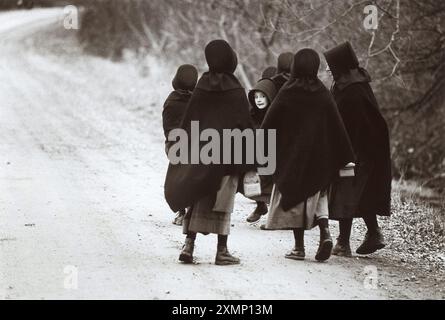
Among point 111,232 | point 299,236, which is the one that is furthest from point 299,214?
point 111,232

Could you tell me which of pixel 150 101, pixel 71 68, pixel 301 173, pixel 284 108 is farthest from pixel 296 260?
pixel 71 68

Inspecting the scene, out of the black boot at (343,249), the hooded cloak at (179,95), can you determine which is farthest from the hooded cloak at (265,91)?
the black boot at (343,249)

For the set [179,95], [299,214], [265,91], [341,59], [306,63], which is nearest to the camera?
[306,63]

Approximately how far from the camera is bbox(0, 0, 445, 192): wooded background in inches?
595

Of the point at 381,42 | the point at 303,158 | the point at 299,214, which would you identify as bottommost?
the point at 299,214

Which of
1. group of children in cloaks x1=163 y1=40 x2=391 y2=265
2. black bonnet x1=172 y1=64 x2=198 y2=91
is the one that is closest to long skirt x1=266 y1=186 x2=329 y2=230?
group of children in cloaks x1=163 y1=40 x2=391 y2=265

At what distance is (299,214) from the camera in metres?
8.06

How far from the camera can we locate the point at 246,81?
786 inches

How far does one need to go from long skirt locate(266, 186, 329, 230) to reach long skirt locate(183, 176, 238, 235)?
0.53 meters

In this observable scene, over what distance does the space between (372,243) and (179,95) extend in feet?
8.89

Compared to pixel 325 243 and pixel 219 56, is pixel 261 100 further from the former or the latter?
pixel 325 243

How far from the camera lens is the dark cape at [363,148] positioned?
27.5ft

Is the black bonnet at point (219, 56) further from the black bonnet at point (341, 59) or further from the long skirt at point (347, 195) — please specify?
the long skirt at point (347, 195)

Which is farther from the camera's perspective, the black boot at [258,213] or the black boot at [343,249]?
the black boot at [258,213]
